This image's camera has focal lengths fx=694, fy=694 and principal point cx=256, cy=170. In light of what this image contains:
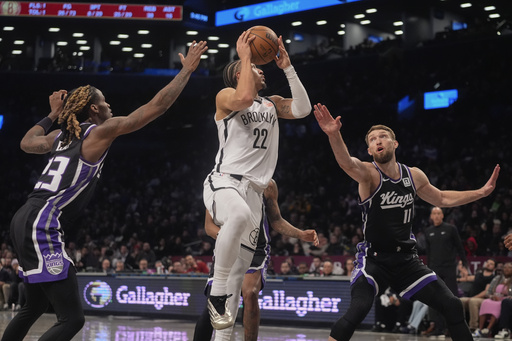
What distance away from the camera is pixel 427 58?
27234mm

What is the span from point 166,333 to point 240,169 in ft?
22.8

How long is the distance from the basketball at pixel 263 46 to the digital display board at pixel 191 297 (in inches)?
314

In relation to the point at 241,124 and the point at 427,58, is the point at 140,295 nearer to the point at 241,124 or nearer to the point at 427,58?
the point at 241,124

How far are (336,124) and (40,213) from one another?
8.22 feet

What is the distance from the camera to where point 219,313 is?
5.25 metres

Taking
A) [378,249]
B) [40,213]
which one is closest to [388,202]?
[378,249]

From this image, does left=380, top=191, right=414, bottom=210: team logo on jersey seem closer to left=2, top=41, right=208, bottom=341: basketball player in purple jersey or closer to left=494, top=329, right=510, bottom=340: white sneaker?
left=2, top=41, right=208, bottom=341: basketball player in purple jersey

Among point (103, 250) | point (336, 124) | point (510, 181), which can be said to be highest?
point (336, 124)

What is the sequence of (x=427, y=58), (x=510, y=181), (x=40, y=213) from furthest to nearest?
(x=427, y=58) → (x=510, y=181) → (x=40, y=213)

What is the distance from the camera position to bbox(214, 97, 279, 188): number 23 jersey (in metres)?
5.71

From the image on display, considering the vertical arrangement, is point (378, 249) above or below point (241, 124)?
below

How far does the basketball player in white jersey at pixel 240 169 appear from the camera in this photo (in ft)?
17.5

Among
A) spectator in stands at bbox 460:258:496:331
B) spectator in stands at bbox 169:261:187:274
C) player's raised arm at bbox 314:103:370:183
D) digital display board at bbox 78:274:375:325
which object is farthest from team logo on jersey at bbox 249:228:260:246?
spectator in stands at bbox 169:261:187:274

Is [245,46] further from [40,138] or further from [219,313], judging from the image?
[219,313]
